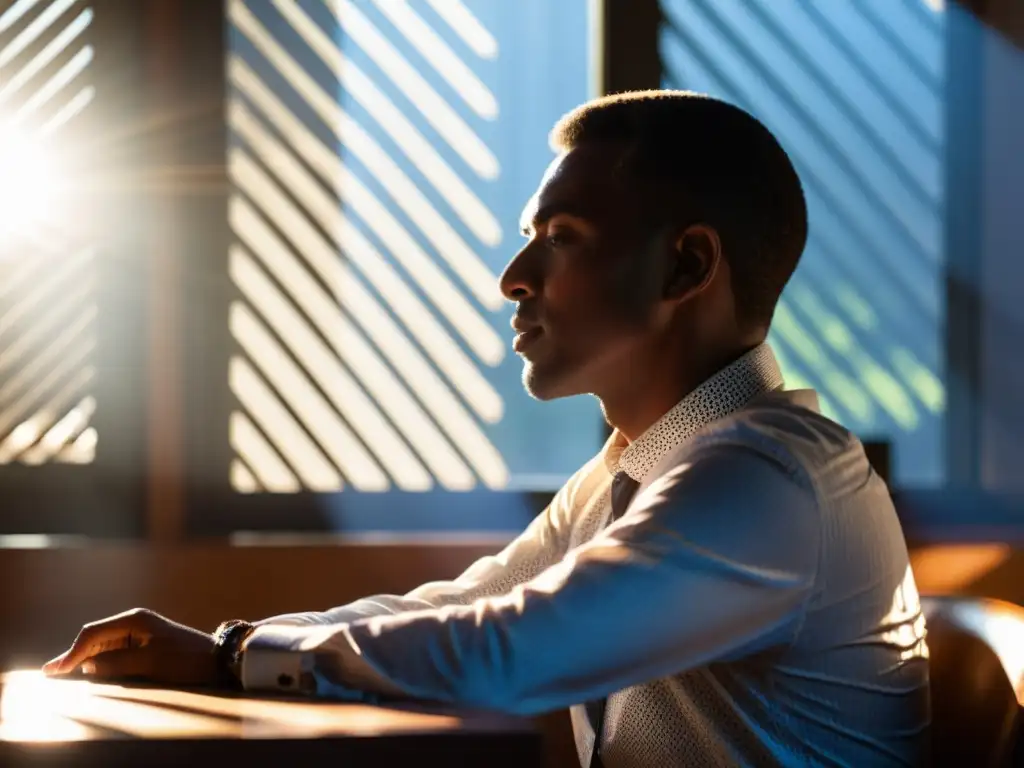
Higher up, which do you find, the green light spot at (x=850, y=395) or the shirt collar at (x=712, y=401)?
the green light spot at (x=850, y=395)

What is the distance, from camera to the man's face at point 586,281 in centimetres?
130

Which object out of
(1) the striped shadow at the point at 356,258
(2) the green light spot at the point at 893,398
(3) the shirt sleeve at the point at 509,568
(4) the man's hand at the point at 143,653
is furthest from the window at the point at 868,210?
(4) the man's hand at the point at 143,653

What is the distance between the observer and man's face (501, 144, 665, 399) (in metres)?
1.30

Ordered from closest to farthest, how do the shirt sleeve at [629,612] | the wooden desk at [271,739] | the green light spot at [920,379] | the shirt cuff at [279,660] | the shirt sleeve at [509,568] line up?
1. the wooden desk at [271,739]
2. the shirt sleeve at [629,612]
3. the shirt cuff at [279,660]
4. the shirt sleeve at [509,568]
5. the green light spot at [920,379]

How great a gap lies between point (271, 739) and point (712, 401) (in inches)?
25.1

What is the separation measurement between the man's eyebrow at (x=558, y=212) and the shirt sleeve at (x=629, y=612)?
1.23ft

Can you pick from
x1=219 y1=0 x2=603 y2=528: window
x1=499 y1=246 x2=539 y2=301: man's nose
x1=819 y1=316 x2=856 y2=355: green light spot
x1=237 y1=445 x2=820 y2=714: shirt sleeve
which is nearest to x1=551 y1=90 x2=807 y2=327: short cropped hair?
x1=499 y1=246 x2=539 y2=301: man's nose

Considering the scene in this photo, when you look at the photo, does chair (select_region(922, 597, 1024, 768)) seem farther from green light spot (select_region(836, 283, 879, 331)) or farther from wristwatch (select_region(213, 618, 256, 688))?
green light spot (select_region(836, 283, 879, 331))

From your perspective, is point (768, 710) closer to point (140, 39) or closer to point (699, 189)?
point (699, 189)

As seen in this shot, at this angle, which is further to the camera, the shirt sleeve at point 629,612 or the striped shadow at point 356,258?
the striped shadow at point 356,258

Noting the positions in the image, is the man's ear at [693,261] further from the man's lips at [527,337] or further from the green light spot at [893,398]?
the green light spot at [893,398]

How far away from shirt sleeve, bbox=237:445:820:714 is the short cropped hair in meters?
0.33

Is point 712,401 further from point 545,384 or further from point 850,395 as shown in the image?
point 850,395

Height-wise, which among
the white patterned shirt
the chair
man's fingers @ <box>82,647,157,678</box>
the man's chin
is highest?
the man's chin
